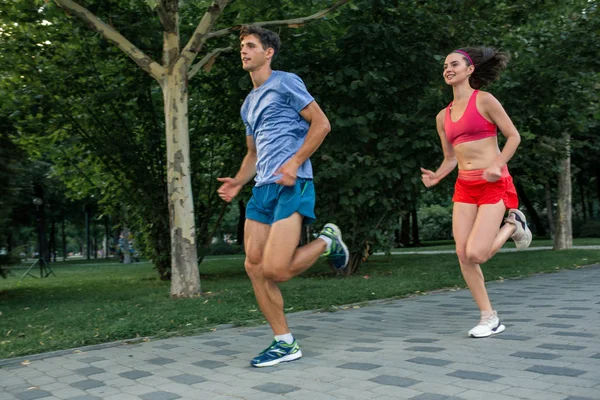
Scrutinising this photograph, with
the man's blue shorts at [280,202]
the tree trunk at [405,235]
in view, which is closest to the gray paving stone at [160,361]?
the man's blue shorts at [280,202]

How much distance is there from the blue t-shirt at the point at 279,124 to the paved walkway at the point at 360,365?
53.3 inches

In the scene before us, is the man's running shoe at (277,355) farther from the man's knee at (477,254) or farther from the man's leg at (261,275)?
the man's knee at (477,254)

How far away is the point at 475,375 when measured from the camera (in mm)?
3736

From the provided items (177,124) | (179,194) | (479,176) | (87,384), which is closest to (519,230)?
(479,176)

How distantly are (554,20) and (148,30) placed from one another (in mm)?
8329

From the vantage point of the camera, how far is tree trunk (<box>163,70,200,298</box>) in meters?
8.88

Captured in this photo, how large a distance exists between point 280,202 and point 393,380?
1361 millimetres

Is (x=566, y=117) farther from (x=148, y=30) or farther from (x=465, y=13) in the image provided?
(x=148, y=30)

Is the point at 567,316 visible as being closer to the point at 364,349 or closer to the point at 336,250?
the point at 364,349

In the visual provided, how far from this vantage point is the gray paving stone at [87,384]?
13.0 feet

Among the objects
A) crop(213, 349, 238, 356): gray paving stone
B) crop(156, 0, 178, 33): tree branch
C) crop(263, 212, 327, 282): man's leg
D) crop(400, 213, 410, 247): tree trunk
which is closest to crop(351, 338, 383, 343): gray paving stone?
crop(213, 349, 238, 356): gray paving stone

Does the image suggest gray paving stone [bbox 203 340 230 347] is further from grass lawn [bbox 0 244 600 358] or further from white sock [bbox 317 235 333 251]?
white sock [bbox 317 235 333 251]

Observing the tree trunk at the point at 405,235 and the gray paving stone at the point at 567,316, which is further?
the tree trunk at the point at 405,235

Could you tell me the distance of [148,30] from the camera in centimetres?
1052
